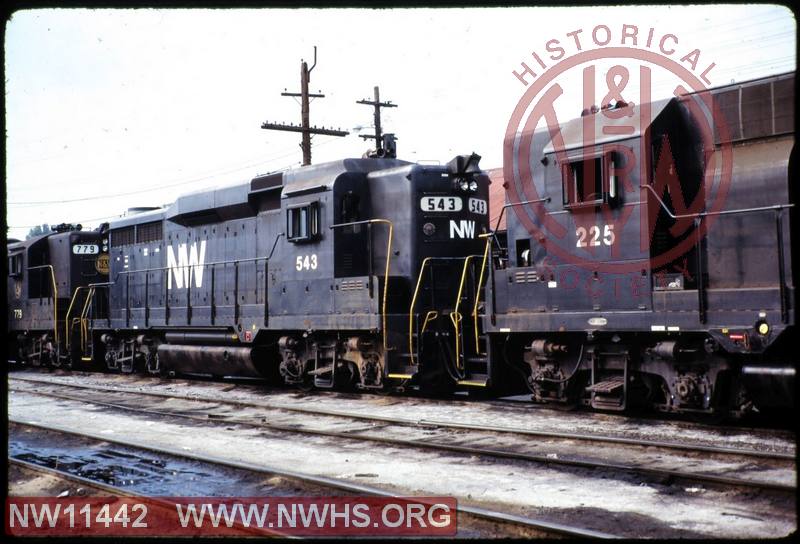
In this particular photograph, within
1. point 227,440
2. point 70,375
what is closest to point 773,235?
point 227,440

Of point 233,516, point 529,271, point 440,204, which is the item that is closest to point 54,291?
point 440,204

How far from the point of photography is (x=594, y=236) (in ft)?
34.2

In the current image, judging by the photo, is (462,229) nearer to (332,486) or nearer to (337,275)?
(337,275)

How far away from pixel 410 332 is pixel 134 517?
23.4 feet

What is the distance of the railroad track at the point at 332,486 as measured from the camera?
5.42 m

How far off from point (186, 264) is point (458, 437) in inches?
435

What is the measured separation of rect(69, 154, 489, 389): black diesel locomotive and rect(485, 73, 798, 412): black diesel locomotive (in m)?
1.71

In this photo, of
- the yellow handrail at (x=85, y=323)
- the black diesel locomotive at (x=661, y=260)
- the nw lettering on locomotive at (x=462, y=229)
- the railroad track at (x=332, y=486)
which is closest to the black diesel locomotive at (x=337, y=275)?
the nw lettering on locomotive at (x=462, y=229)

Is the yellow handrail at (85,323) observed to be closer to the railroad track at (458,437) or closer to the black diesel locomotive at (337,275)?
the black diesel locomotive at (337,275)

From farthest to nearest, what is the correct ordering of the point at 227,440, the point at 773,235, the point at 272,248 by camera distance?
1. the point at 272,248
2. the point at 227,440
3. the point at 773,235

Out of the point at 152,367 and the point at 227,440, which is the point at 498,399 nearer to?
the point at 227,440

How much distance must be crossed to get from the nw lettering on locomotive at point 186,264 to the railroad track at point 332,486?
7.59m

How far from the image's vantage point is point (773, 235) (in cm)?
880

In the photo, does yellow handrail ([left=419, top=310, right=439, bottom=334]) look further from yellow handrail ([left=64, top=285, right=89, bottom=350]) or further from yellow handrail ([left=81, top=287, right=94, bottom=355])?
yellow handrail ([left=64, top=285, right=89, bottom=350])
